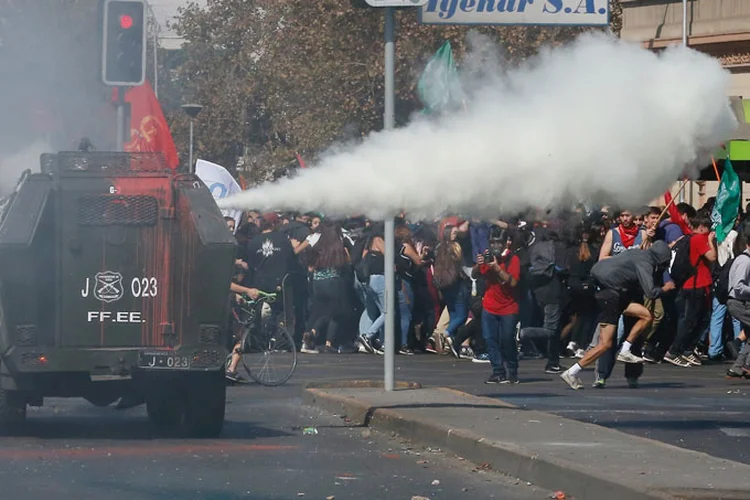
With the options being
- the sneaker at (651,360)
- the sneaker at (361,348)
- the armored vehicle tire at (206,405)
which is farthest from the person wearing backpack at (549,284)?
the armored vehicle tire at (206,405)

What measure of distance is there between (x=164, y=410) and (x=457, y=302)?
29.9 ft

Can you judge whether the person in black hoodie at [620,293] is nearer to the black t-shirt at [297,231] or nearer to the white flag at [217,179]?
the black t-shirt at [297,231]

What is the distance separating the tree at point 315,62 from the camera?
39.3 meters

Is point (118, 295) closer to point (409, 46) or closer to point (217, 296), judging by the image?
point (217, 296)

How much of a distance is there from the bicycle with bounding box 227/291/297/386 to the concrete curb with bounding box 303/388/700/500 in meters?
2.92

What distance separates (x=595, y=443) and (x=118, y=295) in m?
3.85

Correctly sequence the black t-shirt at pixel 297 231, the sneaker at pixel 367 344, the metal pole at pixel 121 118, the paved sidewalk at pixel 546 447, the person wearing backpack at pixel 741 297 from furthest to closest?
the black t-shirt at pixel 297 231 < the sneaker at pixel 367 344 < the metal pole at pixel 121 118 < the person wearing backpack at pixel 741 297 < the paved sidewalk at pixel 546 447

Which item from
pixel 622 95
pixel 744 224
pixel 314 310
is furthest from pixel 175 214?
pixel 314 310

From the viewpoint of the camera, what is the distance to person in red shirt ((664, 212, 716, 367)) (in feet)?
68.9

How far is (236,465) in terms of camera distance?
11.4 metres

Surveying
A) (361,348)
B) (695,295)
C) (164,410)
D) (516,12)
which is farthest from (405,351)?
(164,410)

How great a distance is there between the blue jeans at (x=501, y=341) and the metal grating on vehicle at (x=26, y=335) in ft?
21.3

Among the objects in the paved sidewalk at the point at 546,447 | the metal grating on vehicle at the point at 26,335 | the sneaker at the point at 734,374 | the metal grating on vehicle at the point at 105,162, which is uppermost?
the metal grating on vehicle at the point at 105,162

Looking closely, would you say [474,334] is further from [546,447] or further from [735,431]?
[546,447]
